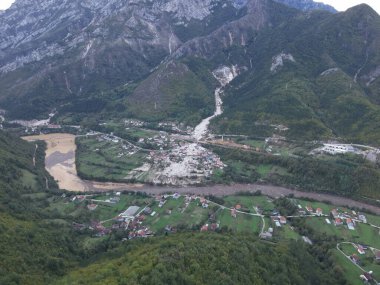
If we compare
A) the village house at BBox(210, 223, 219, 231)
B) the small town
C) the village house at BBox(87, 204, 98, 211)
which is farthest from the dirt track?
the village house at BBox(210, 223, 219, 231)

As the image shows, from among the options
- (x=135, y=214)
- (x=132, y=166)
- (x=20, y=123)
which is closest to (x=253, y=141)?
(x=132, y=166)

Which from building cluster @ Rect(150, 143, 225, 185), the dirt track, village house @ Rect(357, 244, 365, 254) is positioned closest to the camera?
village house @ Rect(357, 244, 365, 254)

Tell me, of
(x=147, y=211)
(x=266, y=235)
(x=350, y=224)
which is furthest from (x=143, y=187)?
(x=350, y=224)

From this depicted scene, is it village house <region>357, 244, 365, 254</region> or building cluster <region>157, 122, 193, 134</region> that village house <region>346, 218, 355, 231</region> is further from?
building cluster <region>157, 122, 193, 134</region>

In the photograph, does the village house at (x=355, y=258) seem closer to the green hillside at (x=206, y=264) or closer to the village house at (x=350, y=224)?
the green hillside at (x=206, y=264)

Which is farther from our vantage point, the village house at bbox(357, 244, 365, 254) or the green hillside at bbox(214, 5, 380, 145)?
the green hillside at bbox(214, 5, 380, 145)

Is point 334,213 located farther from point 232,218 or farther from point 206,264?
point 206,264

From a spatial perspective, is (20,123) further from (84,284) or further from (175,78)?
(84,284)

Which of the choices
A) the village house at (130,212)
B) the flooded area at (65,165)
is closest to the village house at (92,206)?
the village house at (130,212)
